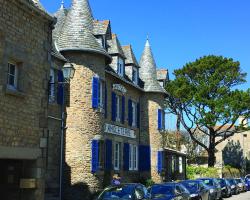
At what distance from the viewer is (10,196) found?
49.0ft

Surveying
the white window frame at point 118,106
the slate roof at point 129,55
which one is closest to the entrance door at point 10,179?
the white window frame at point 118,106

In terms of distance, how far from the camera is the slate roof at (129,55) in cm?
3428

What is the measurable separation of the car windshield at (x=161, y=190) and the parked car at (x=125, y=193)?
195 cm

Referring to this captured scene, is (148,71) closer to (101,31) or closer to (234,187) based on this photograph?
(101,31)

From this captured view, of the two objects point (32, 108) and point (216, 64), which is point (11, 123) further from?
point (216, 64)

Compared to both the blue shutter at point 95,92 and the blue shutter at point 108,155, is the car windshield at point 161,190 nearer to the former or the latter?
the blue shutter at point 95,92

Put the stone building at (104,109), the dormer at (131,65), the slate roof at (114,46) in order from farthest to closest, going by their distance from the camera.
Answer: the dormer at (131,65)
the slate roof at (114,46)
the stone building at (104,109)

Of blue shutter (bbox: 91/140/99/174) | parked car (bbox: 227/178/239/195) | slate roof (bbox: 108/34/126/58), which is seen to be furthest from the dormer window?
parked car (bbox: 227/178/239/195)

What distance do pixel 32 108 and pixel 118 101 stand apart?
16.2 meters

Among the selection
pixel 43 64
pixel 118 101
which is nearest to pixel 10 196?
pixel 43 64

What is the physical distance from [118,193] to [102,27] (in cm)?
1597

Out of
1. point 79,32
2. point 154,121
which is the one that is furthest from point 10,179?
point 154,121

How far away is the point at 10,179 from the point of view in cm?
1503

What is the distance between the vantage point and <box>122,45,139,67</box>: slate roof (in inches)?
1350
